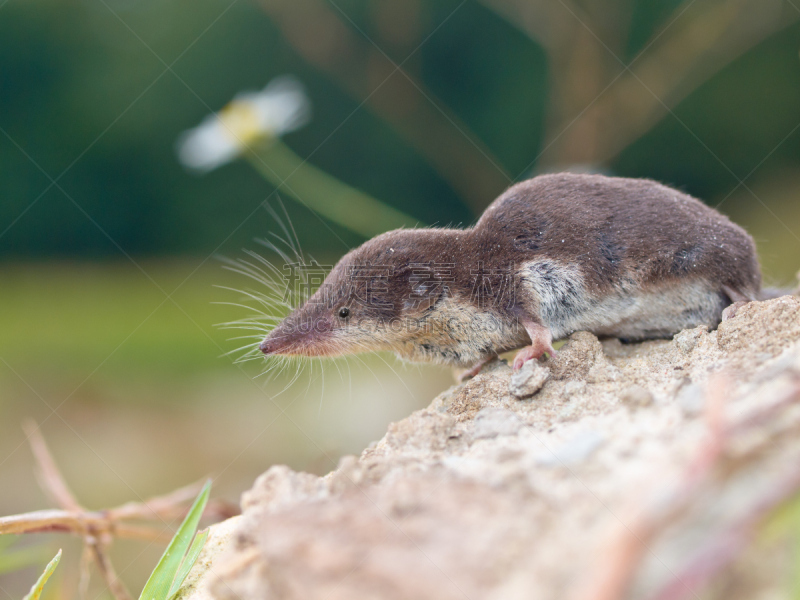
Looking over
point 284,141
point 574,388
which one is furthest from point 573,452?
point 284,141

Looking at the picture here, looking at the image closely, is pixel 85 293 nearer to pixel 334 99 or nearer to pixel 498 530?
pixel 334 99

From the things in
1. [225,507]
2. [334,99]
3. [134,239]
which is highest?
[134,239]

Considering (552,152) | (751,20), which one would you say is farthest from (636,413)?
(751,20)

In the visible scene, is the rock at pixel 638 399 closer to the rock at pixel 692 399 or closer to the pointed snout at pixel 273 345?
the rock at pixel 692 399

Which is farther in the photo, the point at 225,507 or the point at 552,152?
the point at 552,152

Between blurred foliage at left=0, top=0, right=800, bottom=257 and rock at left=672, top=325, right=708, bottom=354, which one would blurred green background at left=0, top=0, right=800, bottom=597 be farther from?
rock at left=672, top=325, right=708, bottom=354

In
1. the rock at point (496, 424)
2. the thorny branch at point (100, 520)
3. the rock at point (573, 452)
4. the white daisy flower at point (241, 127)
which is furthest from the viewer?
the white daisy flower at point (241, 127)

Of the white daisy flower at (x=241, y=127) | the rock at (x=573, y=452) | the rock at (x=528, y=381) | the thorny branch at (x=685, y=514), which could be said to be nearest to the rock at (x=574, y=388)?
the rock at (x=528, y=381)
